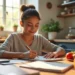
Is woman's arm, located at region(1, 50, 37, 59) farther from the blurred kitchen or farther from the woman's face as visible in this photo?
the blurred kitchen

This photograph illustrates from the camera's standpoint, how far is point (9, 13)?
372cm

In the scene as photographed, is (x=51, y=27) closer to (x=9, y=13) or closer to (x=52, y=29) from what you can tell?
(x=52, y=29)

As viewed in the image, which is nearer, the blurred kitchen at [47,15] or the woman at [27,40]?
the woman at [27,40]

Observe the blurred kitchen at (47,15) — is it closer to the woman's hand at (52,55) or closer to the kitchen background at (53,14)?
the kitchen background at (53,14)

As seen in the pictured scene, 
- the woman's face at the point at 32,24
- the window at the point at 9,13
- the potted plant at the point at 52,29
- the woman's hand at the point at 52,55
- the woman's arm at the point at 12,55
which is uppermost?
the window at the point at 9,13

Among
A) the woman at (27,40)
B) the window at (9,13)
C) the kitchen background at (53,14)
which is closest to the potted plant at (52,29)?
the kitchen background at (53,14)

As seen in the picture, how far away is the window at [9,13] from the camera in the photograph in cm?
362

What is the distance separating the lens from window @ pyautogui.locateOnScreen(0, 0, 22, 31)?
362cm

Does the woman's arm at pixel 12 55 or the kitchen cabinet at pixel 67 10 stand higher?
the kitchen cabinet at pixel 67 10

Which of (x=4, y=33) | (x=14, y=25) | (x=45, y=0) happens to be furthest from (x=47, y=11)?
(x=4, y=33)

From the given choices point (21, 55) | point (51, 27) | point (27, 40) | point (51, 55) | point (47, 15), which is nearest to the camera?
point (21, 55)

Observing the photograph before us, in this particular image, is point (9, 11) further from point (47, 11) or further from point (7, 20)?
point (47, 11)

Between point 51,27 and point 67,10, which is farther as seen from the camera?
point 67,10

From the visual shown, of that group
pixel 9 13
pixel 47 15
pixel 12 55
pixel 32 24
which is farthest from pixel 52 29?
pixel 12 55
